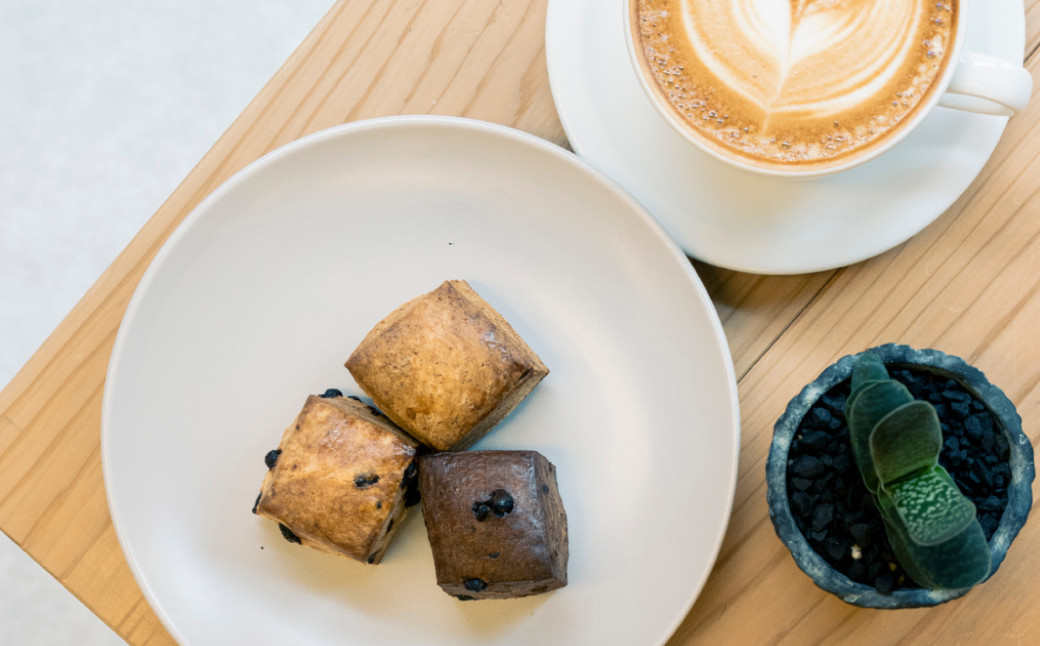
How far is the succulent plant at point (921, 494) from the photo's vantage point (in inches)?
30.3

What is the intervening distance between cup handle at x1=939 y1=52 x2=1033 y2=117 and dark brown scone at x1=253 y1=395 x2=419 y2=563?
2.75 ft

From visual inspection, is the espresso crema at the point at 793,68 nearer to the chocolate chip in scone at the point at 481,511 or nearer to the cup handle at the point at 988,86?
the cup handle at the point at 988,86

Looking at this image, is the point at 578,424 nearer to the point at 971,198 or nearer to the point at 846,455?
the point at 846,455

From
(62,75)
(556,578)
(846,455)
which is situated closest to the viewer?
(846,455)

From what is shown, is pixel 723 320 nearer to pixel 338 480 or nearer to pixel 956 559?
pixel 956 559

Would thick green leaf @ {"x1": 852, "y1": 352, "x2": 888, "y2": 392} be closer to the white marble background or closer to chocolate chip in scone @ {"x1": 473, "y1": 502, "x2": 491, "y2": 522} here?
chocolate chip in scone @ {"x1": 473, "y1": 502, "x2": 491, "y2": 522}

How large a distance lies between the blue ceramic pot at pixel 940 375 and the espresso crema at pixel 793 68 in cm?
26

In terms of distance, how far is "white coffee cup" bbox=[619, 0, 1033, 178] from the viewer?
0.95 m

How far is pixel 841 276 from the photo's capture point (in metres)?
1.18

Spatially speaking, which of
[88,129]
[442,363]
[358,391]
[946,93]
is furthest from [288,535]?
[88,129]

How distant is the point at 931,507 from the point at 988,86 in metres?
0.51

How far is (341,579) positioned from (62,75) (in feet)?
5.11

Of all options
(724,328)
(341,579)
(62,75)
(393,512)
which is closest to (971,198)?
(724,328)

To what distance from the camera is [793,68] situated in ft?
3.34
